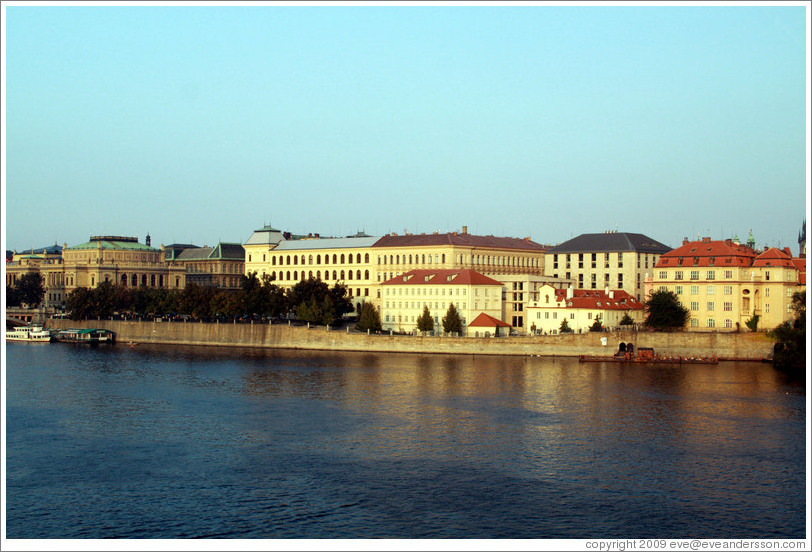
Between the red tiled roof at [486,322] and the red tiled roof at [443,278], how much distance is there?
3.23 meters

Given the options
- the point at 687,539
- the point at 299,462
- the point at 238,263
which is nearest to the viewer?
the point at 687,539

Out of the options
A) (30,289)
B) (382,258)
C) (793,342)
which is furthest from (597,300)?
(30,289)

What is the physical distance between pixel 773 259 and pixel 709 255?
4.50 meters

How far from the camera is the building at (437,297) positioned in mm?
87875

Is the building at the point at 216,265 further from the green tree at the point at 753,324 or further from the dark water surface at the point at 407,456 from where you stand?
the green tree at the point at 753,324

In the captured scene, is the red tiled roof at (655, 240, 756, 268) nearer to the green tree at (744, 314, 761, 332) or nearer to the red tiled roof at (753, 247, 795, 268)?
the red tiled roof at (753, 247, 795, 268)

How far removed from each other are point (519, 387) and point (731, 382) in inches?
473

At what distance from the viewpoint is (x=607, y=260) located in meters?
97.9

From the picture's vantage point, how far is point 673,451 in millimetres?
39938

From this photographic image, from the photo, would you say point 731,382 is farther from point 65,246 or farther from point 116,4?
point 65,246

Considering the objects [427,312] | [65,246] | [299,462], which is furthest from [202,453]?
[65,246]

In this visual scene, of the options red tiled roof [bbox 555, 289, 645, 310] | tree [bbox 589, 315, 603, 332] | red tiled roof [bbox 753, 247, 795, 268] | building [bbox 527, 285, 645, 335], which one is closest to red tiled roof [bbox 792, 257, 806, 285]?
red tiled roof [bbox 753, 247, 795, 268]

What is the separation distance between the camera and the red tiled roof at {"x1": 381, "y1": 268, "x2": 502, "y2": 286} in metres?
88.4

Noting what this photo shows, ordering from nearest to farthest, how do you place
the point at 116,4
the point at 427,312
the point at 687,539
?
the point at 116,4 < the point at 687,539 < the point at 427,312
